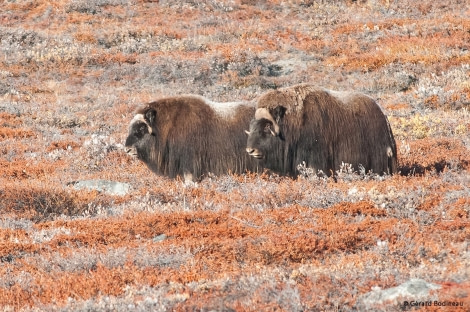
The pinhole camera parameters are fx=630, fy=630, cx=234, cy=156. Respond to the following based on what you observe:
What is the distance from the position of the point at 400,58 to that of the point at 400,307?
65.9ft

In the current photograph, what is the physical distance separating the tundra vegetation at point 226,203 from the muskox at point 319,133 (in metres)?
0.38

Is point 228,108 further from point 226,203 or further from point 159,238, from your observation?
point 159,238

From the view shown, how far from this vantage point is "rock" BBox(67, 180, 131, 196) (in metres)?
9.85

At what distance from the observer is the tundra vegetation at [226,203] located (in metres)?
4.79

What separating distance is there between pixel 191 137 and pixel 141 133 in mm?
927

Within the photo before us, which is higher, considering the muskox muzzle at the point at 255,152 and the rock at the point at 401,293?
the rock at the point at 401,293

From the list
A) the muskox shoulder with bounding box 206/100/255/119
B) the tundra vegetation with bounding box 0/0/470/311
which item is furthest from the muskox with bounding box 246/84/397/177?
the muskox shoulder with bounding box 206/100/255/119

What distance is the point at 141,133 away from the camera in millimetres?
10633

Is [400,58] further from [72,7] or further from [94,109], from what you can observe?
[72,7]

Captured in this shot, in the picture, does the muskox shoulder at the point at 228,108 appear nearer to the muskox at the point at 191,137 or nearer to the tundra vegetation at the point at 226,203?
the muskox at the point at 191,137

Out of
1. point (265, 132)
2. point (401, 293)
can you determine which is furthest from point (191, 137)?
point (401, 293)

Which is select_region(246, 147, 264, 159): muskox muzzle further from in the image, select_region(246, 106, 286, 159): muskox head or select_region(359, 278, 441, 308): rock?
select_region(359, 278, 441, 308): rock

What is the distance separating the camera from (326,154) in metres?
9.55

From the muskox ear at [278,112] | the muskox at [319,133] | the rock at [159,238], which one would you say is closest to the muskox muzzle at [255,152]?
the muskox at [319,133]
